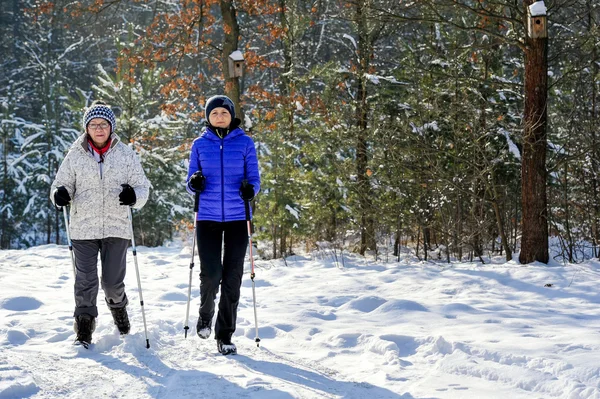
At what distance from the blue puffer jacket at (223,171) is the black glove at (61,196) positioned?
97 centimetres

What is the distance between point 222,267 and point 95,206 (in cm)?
116

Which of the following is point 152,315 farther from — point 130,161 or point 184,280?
point 184,280

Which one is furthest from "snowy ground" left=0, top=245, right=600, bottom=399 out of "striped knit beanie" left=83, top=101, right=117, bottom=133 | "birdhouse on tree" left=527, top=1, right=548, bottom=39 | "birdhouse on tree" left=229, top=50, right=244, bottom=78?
"birdhouse on tree" left=229, top=50, right=244, bottom=78

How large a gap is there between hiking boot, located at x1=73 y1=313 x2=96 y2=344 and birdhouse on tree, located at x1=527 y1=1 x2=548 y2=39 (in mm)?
6632

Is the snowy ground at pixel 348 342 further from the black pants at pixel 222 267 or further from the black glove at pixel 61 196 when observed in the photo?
the black glove at pixel 61 196

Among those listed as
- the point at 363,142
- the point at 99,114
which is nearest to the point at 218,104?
the point at 99,114

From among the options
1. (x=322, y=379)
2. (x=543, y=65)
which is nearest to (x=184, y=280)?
(x=322, y=379)

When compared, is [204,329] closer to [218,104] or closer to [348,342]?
[348,342]

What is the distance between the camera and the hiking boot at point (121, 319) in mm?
5340

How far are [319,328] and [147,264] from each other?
22.4 feet

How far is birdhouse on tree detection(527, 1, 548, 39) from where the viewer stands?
320 inches

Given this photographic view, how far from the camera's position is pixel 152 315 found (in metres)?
6.53

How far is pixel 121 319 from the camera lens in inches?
211

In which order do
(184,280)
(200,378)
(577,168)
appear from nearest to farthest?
(200,378) → (184,280) → (577,168)
